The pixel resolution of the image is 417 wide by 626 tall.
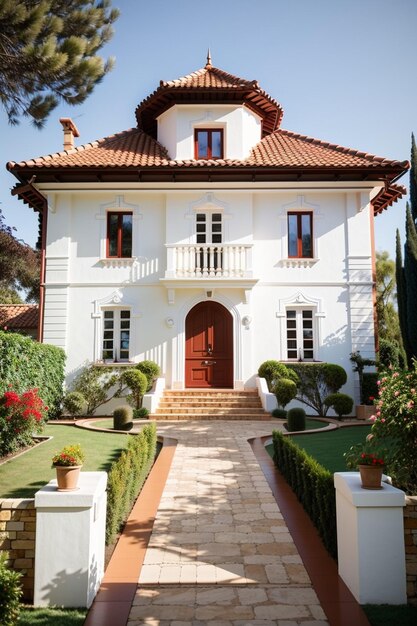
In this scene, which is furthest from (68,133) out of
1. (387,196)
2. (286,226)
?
(387,196)

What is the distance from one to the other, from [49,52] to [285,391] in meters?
10.9

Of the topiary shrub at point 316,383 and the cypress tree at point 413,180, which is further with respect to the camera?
the cypress tree at point 413,180

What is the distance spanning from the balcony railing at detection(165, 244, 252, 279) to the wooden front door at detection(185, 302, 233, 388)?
4.00 ft

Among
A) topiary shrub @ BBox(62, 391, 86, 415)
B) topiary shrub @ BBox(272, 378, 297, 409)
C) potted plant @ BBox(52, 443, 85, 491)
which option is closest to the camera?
potted plant @ BBox(52, 443, 85, 491)

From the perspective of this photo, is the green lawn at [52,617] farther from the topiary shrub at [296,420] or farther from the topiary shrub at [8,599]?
the topiary shrub at [296,420]

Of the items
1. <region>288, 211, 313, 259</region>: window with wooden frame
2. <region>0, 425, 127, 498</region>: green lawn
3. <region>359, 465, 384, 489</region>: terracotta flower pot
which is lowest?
<region>0, 425, 127, 498</region>: green lawn

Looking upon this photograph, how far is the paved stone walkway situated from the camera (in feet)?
13.1

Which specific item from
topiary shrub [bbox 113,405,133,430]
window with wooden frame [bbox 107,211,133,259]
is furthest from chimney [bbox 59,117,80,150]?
topiary shrub [bbox 113,405,133,430]

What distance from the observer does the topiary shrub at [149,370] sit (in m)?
16.2

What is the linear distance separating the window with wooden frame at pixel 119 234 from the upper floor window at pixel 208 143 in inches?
147

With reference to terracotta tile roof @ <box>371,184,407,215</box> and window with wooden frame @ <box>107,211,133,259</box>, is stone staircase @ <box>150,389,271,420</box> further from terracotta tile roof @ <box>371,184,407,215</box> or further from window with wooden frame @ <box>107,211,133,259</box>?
terracotta tile roof @ <box>371,184,407,215</box>

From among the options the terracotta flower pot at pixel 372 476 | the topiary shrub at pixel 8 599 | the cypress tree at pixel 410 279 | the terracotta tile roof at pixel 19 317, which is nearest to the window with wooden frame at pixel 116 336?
the terracotta tile roof at pixel 19 317

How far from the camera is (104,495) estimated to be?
500cm

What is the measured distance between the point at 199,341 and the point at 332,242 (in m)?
6.02
